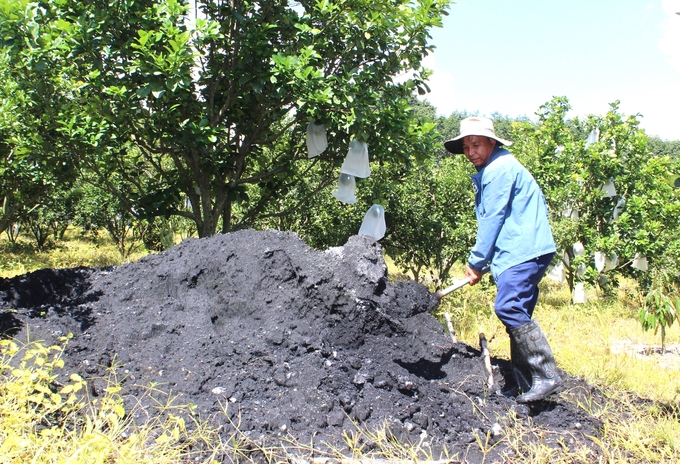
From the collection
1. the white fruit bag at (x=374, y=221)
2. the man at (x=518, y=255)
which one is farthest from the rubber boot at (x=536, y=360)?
the white fruit bag at (x=374, y=221)

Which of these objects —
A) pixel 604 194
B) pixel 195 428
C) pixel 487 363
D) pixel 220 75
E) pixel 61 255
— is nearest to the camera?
pixel 195 428

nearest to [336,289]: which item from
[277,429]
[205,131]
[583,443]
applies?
[277,429]

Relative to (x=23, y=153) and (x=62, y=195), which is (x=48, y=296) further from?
(x=62, y=195)

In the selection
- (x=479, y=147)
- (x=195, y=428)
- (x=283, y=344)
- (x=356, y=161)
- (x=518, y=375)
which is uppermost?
(x=356, y=161)

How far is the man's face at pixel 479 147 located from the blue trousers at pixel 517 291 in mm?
781

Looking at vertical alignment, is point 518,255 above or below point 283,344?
above

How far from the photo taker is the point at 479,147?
3.68 m

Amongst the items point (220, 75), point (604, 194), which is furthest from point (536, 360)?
point (604, 194)

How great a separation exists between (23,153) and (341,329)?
12.1 ft

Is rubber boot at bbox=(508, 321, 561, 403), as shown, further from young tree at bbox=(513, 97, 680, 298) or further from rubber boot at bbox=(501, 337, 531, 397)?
young tree at bbox=(513, 97, 680, 298)

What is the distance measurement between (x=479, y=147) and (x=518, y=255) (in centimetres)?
79

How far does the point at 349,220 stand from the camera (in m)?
7.55

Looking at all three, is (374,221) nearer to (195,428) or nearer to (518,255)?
(518,255)

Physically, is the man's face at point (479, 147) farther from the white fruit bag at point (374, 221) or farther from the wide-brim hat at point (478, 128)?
the white fruit bag at point (374, 221)
